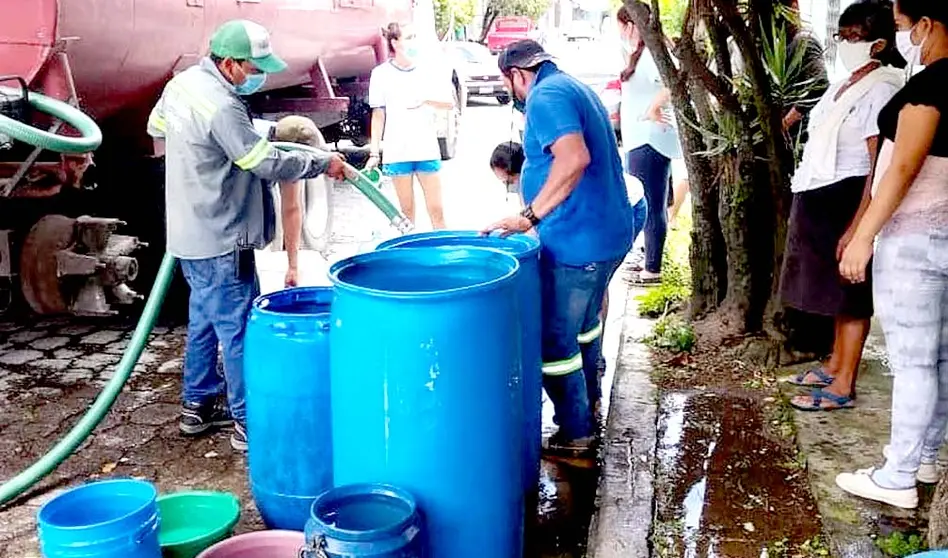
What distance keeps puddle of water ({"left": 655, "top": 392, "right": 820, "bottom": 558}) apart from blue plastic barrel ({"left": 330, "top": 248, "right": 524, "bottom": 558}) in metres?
0.84

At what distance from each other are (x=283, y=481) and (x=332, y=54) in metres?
5.25

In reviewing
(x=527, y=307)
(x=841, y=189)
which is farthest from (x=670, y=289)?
(x=527, y=307)

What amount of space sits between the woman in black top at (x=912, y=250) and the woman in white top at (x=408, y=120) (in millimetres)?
4152

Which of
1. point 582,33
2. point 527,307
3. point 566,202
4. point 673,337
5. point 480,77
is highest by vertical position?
point 582,33

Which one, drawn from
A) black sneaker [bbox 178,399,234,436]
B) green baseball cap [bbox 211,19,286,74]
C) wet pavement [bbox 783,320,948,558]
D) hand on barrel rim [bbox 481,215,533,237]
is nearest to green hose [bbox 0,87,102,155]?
green baseball cap [bbox 211,19,286,74]

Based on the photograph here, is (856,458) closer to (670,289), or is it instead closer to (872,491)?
(872,491)

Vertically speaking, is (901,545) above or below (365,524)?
below

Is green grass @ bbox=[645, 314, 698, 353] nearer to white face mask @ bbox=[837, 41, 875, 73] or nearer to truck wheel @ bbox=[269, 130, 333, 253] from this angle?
white face mask @ bbox=[837, 41, 875, 73]

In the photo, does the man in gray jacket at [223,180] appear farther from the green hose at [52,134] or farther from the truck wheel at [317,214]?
the truck wheel at [317,214]

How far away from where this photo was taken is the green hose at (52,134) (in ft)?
11.3

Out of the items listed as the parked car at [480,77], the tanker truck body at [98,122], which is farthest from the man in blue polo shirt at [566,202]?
the parked car at [480,77]

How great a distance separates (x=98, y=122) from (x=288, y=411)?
231 cm

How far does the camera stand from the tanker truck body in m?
3.84

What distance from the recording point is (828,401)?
4.29 metres
